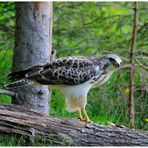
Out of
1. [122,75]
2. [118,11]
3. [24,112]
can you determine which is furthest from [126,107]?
[118,11]

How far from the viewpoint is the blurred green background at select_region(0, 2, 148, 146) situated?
9766 mm

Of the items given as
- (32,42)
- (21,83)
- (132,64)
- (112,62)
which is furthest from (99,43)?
(21,83)

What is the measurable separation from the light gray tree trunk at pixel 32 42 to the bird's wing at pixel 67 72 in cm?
60

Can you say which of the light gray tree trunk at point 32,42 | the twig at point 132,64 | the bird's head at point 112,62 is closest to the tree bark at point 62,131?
the bird's head at point 112,62

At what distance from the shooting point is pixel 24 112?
7.18 meters

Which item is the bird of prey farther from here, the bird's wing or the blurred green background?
the blurred green background

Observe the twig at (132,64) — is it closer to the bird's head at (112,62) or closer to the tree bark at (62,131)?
the bird's head at (112,62)

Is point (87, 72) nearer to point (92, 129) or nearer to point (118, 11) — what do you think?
point (92, 129)

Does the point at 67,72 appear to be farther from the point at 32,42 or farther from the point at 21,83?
the point at 32,42

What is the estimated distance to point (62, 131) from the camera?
7.05m

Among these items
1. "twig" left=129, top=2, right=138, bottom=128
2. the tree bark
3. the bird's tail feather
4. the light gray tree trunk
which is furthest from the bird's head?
"twig" left=129, top=2, right=138, bottom=128

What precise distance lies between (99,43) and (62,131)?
320 cm

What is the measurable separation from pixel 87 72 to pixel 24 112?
2.83ft

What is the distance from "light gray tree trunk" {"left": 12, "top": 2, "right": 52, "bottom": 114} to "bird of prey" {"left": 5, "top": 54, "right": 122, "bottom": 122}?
0.59 meters
